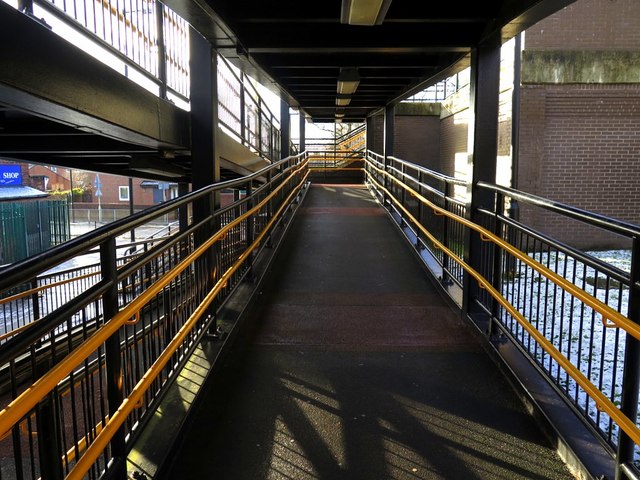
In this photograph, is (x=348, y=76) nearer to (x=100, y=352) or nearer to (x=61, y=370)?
(x=100, y=352)

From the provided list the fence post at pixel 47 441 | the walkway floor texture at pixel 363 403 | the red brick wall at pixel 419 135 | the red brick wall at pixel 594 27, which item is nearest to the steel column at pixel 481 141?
the walkway floor texture at pixel 363 403

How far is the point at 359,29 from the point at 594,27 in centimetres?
785

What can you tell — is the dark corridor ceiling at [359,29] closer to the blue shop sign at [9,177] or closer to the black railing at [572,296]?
the black railing at [572,296]

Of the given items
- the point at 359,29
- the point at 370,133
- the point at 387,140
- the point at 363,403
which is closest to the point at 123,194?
the point at 370,133

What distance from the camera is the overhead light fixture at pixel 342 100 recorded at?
415 inches

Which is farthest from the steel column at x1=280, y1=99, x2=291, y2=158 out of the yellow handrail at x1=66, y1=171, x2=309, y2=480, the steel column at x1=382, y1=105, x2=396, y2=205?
the yellow handrail at x1=66, y1=171, x2=309, y2=480

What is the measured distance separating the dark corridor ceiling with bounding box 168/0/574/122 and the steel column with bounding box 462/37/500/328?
0.84 feet

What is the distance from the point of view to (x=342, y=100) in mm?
11406

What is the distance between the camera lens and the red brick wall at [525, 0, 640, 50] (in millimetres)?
10711

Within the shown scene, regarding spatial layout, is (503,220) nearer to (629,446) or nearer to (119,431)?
(629,446)

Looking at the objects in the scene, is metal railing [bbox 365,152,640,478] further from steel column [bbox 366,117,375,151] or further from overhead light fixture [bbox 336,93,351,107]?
steel column [bbox 366,117,375,151]

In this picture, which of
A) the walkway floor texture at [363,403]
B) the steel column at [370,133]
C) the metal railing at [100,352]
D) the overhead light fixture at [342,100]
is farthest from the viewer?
the steel column at [370,133]

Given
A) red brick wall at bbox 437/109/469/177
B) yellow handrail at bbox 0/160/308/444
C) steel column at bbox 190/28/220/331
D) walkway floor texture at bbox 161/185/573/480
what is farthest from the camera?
red brick wall at bbox 437/109/469/177

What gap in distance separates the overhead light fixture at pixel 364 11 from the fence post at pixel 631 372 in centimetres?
262
